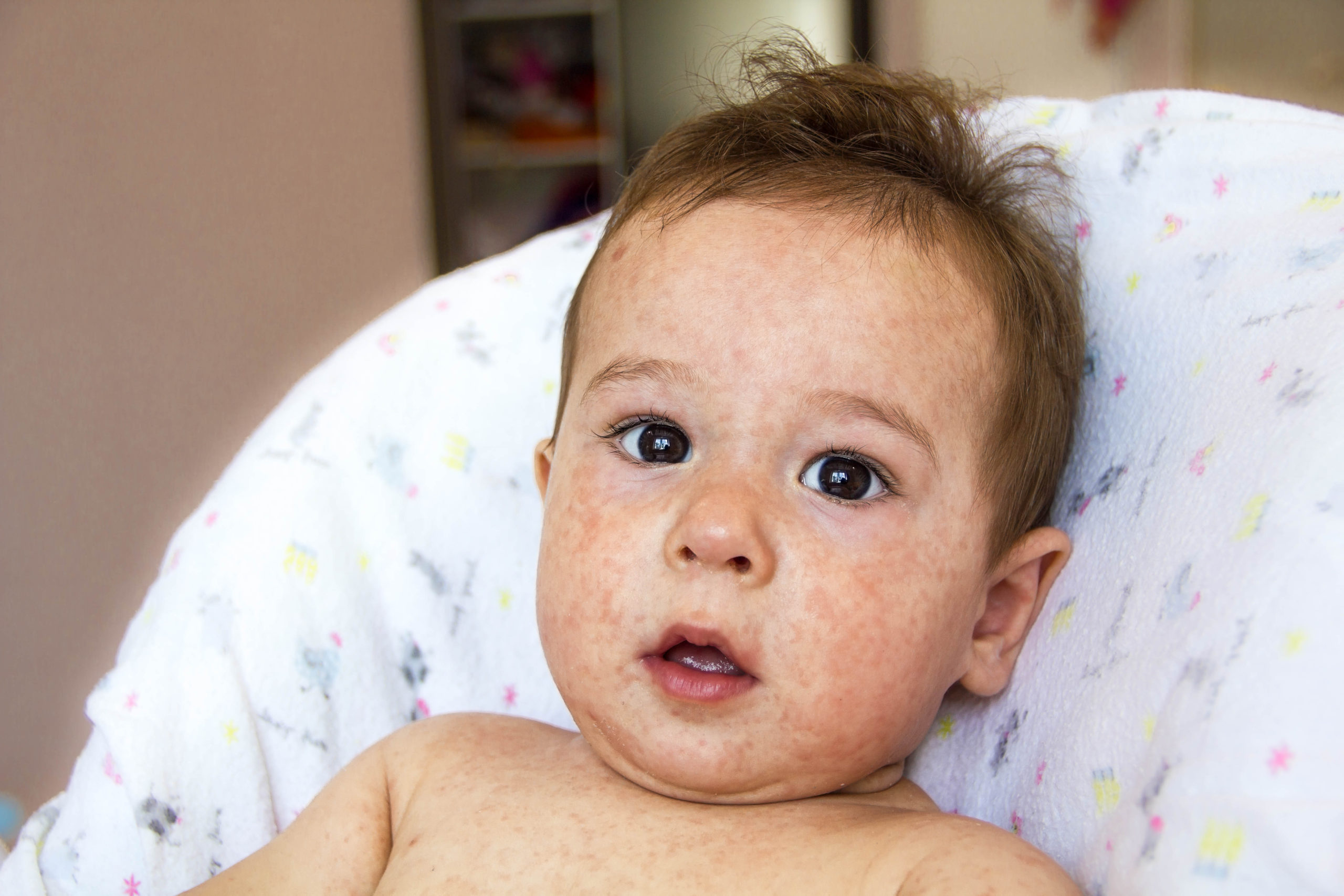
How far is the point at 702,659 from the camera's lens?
26.1 inches

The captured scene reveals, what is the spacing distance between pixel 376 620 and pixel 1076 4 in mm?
2355

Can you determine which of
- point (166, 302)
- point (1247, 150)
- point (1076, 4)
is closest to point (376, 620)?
point (1247, 150)

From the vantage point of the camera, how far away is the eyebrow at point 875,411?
68 centimetres

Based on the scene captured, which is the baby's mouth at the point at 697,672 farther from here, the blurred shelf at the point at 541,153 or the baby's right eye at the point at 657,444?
the blurred shelf at the point at 541,153

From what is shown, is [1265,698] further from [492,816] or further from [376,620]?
[376,620]

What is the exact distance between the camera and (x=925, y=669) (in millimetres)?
697

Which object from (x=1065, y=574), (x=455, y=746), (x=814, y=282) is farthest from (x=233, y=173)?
(x=1065, y=574)

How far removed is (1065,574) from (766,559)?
291 mm

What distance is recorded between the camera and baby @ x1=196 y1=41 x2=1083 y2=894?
649 millimetres

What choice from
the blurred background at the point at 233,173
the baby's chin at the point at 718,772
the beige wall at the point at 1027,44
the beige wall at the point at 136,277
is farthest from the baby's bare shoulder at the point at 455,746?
the beige wall at the point at 1027,44

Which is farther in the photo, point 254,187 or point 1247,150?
point 254,187

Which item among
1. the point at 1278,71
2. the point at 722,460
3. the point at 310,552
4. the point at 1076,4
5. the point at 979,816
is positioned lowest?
the point at 979,816

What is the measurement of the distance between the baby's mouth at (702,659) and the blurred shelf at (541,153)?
2.56 meters

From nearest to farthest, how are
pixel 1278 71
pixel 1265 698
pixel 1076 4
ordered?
pixel 1265 698, pixel 1278 71, pixel 1076 4
